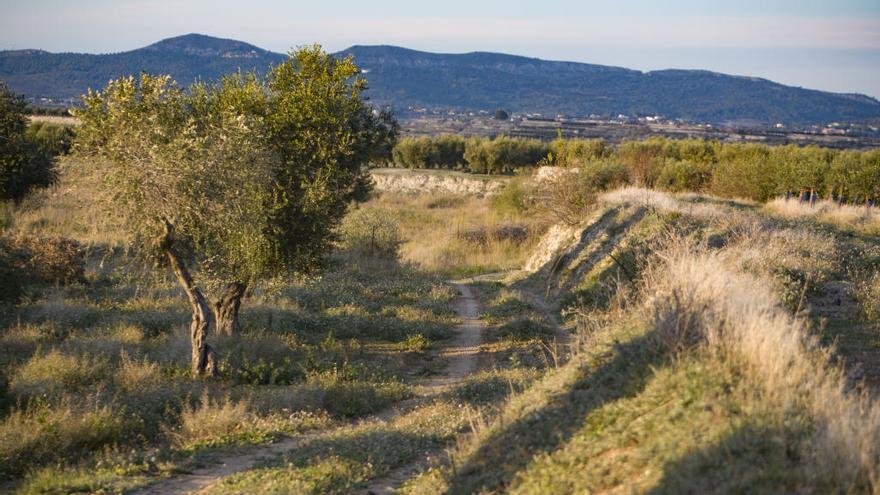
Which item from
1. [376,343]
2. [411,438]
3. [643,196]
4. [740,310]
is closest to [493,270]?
[643,196]

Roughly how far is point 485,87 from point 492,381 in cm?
18056

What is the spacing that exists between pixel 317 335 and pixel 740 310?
1160 cm

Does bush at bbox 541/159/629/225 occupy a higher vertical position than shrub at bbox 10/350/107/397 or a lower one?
higher

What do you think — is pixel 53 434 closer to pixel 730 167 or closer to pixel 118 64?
pixel 730 167

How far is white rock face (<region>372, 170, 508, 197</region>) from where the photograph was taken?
59.8 metres

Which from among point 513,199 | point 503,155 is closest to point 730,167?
point 513,199

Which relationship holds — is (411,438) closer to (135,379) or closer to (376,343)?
(135,379)

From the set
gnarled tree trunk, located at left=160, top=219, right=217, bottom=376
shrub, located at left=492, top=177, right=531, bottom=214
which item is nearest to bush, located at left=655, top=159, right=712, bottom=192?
shrub, located at left=492, top=177, right=531, bottom=214

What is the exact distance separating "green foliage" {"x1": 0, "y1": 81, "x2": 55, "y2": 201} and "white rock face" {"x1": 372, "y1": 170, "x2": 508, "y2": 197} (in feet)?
104

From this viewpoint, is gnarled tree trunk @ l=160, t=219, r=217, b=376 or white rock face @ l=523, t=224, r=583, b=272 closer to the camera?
gnarled tree trunk @ l=160, t=219, r=217, b=376

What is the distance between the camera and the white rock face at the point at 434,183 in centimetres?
5975

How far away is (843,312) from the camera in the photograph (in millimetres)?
11938

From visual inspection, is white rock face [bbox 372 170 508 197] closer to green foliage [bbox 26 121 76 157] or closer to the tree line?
green foliage [bbox 26 121 76 157]

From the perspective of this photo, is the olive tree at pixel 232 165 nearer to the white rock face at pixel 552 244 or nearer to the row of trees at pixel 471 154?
the white rock face at pixel 552 244
